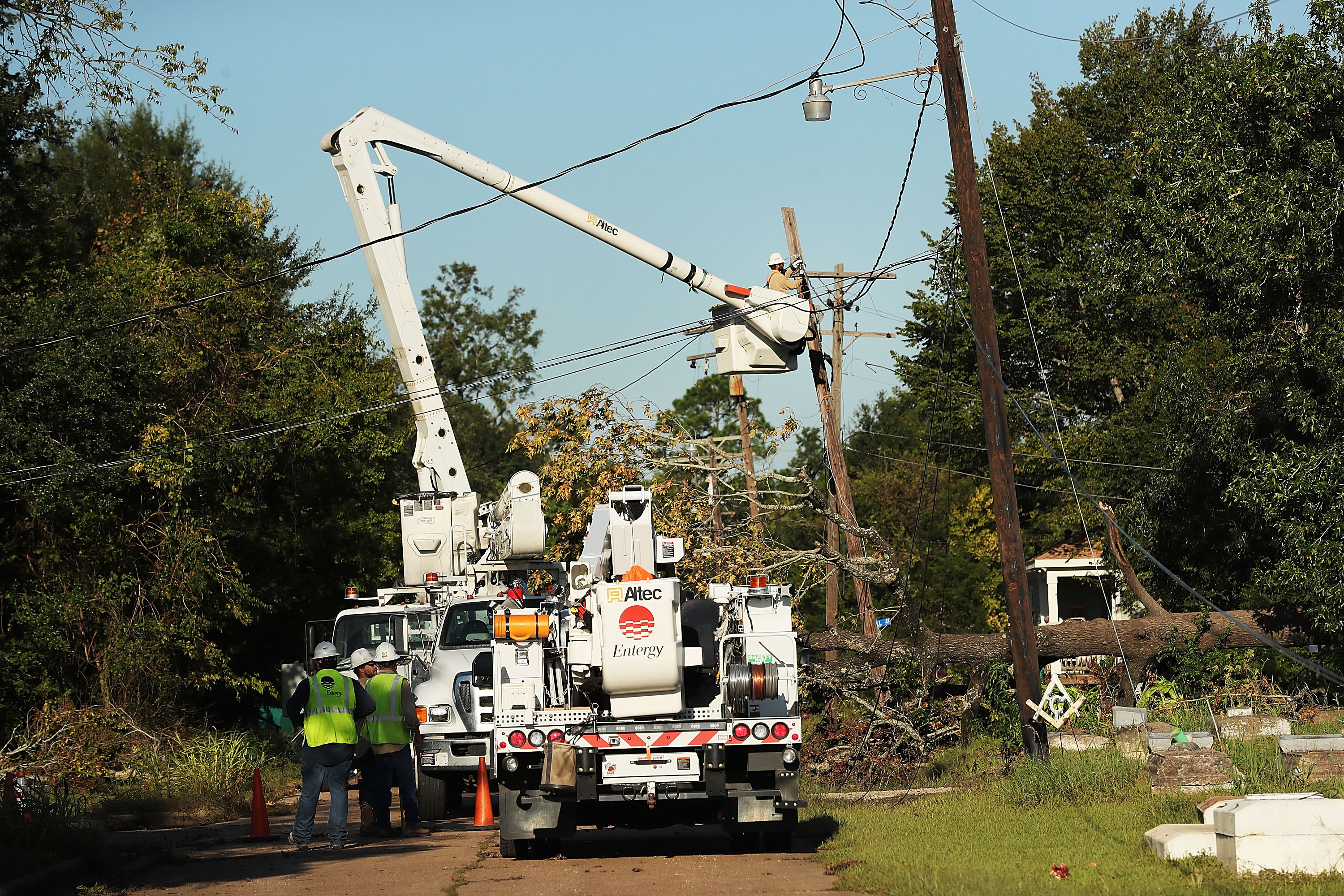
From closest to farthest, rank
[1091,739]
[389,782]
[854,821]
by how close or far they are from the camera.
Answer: [854,821] < [389,782] < [1091,739]

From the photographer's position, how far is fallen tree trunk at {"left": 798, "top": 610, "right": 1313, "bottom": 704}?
1762 centimetres

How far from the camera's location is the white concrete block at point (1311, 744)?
11.4 meters

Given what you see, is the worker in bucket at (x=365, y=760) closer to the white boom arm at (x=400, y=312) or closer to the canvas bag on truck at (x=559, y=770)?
the canvas bag on truck at (x=559, y=770)

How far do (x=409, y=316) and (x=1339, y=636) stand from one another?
1552 centimetres

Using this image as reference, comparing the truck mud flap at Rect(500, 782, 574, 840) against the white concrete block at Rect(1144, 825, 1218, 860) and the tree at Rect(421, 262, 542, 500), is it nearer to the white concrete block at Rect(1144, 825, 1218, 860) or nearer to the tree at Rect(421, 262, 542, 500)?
the white concrete block at Rect(1144, 825, 1218, 860)

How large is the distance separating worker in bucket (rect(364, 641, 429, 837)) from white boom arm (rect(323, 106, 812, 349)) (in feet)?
22.9

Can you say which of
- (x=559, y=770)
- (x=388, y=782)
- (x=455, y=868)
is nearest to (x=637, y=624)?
(x=559, y=770)

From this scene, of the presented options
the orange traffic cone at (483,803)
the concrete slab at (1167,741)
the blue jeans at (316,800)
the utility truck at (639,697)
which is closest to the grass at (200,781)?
the orange traffic cone at (483,803)

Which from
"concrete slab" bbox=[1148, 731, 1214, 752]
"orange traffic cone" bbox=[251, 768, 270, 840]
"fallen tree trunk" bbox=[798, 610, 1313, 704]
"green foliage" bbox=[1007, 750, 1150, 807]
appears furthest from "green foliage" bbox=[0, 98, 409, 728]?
"concrete slab" bbox=[1148, 731, 1214, 752]

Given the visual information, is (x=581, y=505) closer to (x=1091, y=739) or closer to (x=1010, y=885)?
(x=1091, y=739)

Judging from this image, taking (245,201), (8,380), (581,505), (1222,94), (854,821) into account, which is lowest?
(854,821)

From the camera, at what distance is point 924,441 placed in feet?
172

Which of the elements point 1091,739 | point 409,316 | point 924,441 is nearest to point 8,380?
point 409,316

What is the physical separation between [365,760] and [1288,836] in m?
8.90
